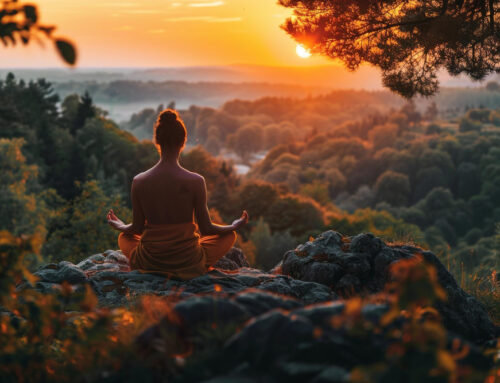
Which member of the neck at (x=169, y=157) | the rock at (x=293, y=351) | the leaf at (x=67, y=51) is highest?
the leaf at (x=67, y=51)

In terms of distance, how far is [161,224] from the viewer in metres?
6.96

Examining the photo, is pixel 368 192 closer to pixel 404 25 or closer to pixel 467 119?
pixel 467 119

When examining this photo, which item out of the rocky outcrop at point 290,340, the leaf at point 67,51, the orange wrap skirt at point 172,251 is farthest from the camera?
the orange wrap skirt at point 172,251

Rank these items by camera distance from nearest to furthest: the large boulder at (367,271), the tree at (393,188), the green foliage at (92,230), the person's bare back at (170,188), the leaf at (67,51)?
1. the leaf at (67,51)
2. the person's bare back at (170,188)
3. the large boulder at (367,271)
4. the green foliage at (92,230)
5. the tree at (393,188)

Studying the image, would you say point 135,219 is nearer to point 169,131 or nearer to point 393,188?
point 169,131

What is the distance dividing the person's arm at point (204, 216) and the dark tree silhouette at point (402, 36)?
5768 millimetres

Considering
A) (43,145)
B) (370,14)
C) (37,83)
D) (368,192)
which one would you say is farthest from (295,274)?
(368,192)

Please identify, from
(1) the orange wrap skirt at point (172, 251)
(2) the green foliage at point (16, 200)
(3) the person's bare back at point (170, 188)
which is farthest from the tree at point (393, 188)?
(3) the person's bare back at point (170, 188)

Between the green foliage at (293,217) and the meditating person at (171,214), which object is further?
the green foliage at (293,217)

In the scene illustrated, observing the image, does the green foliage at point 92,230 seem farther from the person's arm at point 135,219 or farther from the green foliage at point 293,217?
the person's arm at point 135,219

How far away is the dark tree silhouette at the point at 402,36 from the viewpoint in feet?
35.4

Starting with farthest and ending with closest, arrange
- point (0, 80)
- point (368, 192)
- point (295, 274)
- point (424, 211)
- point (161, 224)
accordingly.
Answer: point (368, 192) → point (424, 211) → point (0, 80) → point (295, 274) → point (161, 224)

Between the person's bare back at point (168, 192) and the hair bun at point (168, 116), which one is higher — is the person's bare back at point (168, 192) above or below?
below

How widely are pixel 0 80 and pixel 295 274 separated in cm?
6113
